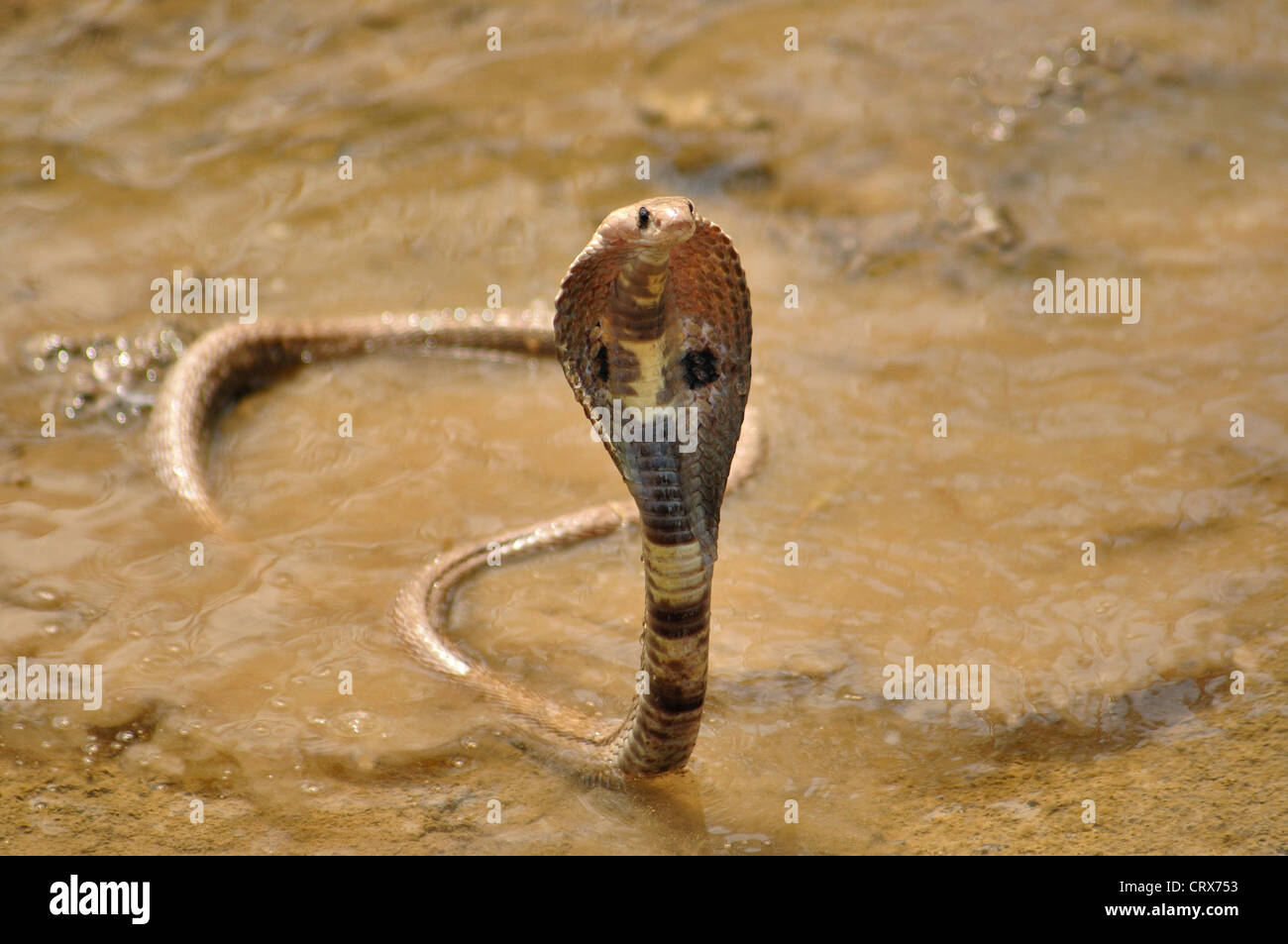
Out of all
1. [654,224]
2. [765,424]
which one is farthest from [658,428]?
[765,424]

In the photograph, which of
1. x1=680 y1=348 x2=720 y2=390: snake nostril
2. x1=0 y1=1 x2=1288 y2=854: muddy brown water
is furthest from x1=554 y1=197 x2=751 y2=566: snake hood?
x1=0 y1=1 x2=1288 y2=854: muddy brown water

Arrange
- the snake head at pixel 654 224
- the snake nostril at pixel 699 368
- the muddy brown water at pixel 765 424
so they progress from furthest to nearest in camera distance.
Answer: the muddy brown water at pixel 765 424
the snake nostril at pixel 699 368
the snake head at pixel 654 224

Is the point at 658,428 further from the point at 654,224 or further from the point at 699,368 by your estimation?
the point at 654,224

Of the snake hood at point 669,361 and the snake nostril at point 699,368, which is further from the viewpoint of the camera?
the snake nostril at point 699,368

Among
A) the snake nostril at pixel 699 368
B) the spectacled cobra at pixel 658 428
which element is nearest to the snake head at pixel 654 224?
the spectacled cobra at pixel 658 428

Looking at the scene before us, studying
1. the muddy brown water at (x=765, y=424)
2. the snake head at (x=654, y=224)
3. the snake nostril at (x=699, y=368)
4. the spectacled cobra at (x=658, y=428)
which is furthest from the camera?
the muddy brown water at (x=765, y=424)

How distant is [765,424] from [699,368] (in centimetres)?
245

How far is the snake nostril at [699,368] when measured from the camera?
323 centimetres

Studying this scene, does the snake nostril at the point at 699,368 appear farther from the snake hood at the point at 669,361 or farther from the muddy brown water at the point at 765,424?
the muddy brown water at the point at 765,424

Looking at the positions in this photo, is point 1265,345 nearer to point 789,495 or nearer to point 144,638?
point 789,495

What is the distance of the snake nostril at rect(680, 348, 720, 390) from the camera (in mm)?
3229

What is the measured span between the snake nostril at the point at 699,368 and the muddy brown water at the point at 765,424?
132 cm

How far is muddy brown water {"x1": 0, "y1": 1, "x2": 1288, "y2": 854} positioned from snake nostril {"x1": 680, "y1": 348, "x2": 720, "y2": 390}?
1.32 m

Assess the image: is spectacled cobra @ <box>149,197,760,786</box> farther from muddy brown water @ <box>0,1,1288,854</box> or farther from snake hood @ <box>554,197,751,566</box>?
muddy brown water @ <box>0,1,1288,854</box>
